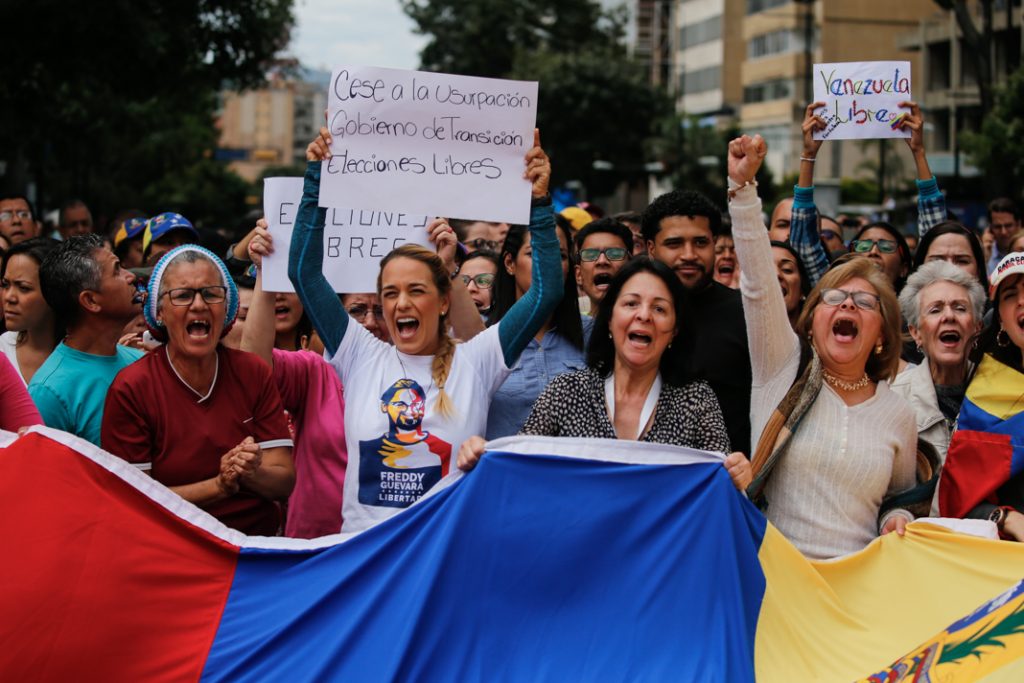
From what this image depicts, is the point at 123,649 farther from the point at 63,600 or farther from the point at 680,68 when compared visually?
the point at 680,68

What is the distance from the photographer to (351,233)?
18.2ft

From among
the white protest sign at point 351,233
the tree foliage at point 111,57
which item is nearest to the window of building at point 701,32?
the tree foliage at point 111,57

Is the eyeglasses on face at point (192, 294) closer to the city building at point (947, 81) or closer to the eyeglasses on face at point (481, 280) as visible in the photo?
the eyeglasses on face at point (481, 280)

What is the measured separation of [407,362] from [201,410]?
74 cm

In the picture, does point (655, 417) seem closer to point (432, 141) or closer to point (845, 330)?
point (845, 330)

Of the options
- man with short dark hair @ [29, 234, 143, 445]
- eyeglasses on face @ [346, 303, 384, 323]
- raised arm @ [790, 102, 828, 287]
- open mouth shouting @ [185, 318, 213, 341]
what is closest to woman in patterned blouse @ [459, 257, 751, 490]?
open mouth shouting @ [185, 318, 213, 341]

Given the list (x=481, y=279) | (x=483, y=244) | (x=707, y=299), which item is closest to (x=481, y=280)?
(x=481, y=279)

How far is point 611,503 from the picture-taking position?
4.24 m

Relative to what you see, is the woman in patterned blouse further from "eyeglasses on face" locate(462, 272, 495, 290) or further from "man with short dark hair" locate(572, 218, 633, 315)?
"eyeglasses on face" locate(462, 272, 495, 290)

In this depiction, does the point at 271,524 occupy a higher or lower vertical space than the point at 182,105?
lower

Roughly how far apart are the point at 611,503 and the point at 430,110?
1.94m

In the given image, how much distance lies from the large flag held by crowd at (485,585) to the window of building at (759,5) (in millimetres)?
64205

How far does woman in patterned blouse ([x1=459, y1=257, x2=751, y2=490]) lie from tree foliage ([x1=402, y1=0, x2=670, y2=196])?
49745 mm

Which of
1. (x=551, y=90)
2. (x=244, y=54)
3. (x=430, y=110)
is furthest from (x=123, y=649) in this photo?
(x=551, y=90)
